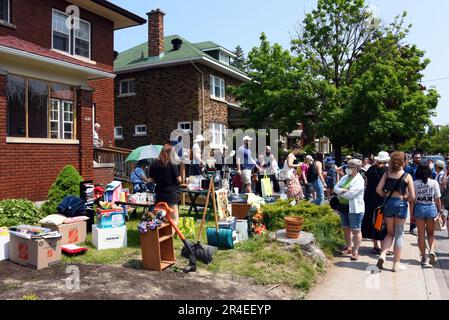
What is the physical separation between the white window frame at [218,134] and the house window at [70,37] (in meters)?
10.2

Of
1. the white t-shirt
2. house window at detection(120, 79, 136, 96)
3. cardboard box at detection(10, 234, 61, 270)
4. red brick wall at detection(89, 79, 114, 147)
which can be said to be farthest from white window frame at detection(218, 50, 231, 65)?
cardboard box at detection(10, 234, 61, 270)

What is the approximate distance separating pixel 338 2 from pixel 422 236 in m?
18.6

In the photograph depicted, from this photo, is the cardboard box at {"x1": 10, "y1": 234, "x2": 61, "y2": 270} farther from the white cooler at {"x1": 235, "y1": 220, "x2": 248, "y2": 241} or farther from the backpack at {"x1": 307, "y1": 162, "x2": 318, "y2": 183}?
the backpack at {"x1": 307, "y1": 162, "x2": 318, "y2": 183}

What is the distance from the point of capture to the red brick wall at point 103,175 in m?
13.4

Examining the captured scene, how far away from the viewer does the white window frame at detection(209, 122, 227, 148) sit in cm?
2396

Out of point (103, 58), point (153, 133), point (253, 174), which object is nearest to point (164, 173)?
point (253, 174)

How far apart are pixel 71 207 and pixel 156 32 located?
1929 cm

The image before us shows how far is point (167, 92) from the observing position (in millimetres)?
23844

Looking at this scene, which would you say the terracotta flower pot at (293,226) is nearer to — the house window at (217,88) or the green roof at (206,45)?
the house window at (217,88)

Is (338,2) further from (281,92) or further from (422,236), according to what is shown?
(422,236)

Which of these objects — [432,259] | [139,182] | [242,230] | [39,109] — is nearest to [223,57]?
[39,109]

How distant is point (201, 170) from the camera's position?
13.7m

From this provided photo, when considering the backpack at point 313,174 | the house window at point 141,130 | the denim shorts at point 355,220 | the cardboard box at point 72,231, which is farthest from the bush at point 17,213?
the house window at point 141,130

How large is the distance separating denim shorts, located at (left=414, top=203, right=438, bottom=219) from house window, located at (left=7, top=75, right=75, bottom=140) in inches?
391
